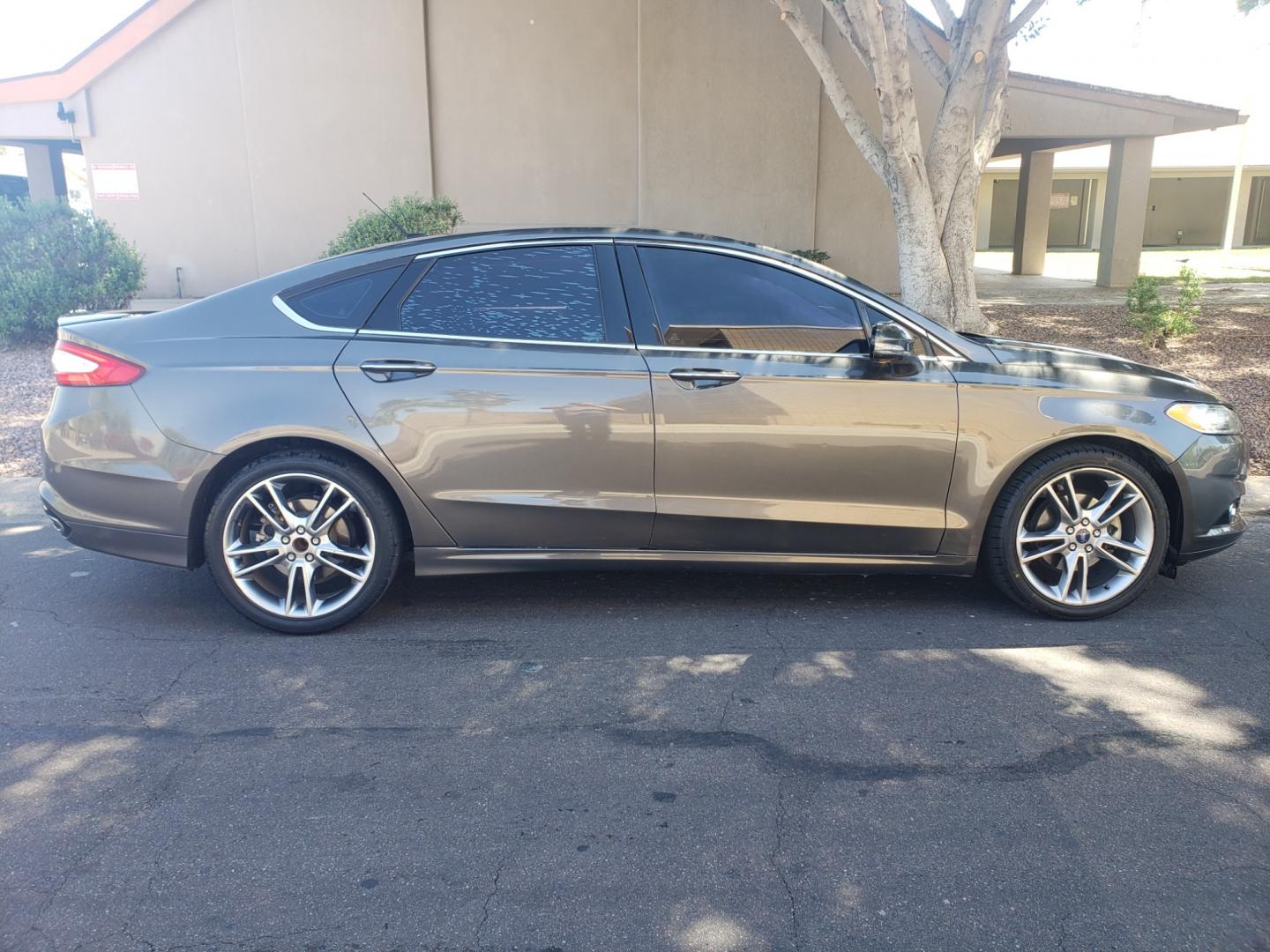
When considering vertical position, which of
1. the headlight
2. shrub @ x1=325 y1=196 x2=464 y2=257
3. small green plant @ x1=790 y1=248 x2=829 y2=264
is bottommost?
the headlight

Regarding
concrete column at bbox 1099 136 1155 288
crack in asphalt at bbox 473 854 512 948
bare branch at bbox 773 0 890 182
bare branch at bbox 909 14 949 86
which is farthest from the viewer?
concrete column at bbox 1099 136 1155 288

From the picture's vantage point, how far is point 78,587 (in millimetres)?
5242

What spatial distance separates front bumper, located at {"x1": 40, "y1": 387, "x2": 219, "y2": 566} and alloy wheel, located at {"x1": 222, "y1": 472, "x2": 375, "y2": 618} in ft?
0.78

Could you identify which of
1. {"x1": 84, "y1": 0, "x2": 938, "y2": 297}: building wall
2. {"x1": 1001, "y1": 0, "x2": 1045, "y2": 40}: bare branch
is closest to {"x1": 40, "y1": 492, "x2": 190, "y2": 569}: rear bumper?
{"x1": 1001, "y1": 0, "x2": 1045, "y2": 40}: bare branch

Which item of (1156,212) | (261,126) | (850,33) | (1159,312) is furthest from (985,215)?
(850,33)

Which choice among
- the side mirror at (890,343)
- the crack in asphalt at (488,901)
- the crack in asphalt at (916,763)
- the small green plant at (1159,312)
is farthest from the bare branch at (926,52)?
the crack in asphalt at (488,901)

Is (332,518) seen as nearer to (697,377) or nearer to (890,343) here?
(697,377)

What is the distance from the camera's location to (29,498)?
6.88 meters

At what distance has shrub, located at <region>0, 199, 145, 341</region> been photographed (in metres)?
11.2

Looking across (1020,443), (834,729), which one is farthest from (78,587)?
(1020,443)

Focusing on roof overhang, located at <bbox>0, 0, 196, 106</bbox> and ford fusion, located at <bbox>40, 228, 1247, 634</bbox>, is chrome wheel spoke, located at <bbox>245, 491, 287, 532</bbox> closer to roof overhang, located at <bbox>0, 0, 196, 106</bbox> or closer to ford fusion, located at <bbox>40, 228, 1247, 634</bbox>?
ford fusion, located at <bbox>40, 228, 1247, 634</bbox>

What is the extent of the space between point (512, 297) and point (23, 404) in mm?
6811

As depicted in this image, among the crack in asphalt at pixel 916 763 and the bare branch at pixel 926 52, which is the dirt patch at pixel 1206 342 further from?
the crack in asphalt at pixel 916 763

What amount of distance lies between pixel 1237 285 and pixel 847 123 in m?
10.8
